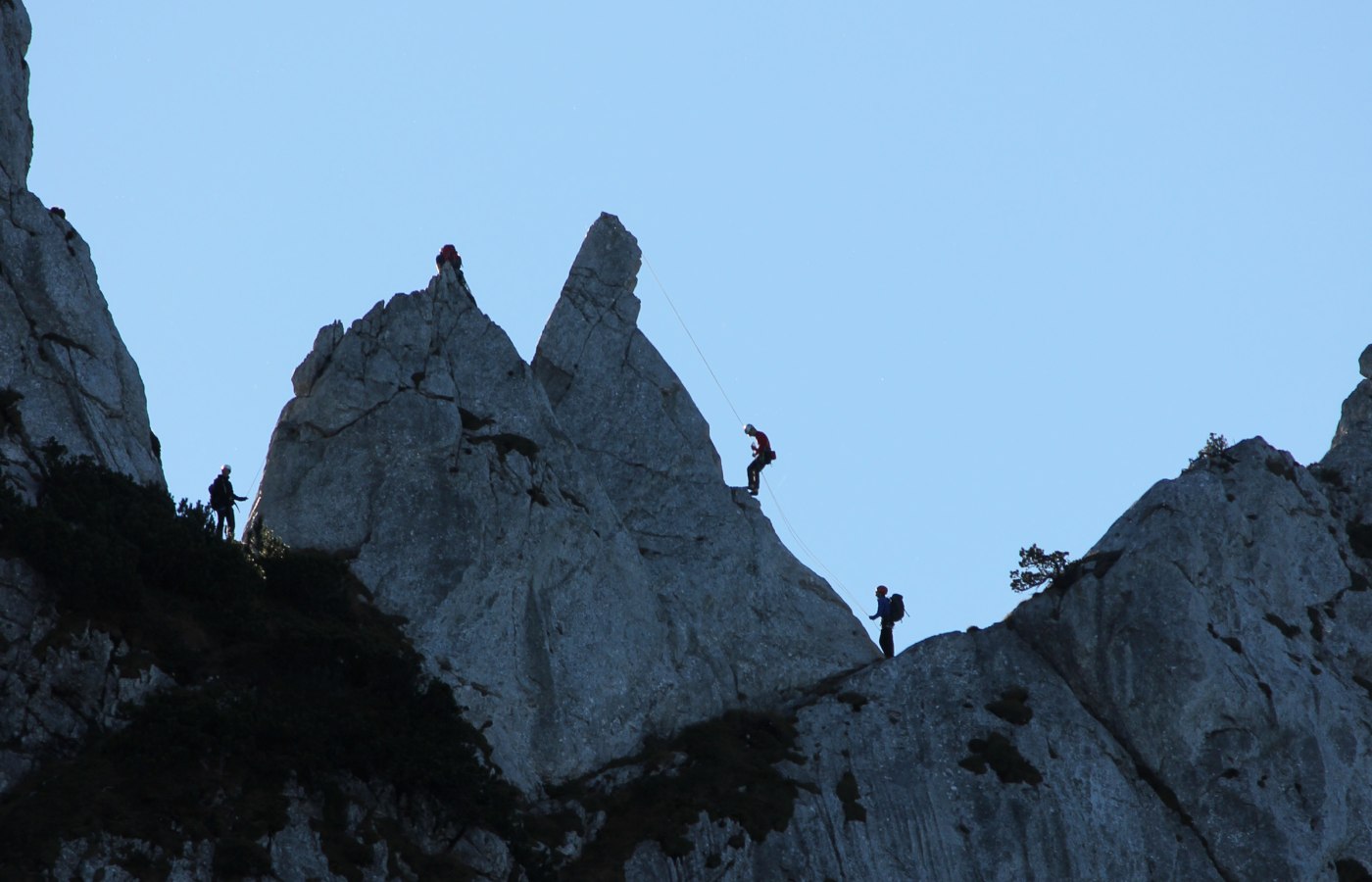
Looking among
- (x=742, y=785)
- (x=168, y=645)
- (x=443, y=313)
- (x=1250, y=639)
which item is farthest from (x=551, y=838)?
(x=1250, y=639)

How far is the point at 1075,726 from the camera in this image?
56.0 metres

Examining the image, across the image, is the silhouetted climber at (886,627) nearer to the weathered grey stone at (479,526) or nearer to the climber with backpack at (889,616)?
the climber with backpack at (889,616)

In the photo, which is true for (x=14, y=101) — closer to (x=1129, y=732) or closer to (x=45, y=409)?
(x=45, y=409)

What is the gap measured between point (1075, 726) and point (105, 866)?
31039mm

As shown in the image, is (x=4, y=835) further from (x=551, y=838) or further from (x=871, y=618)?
(x=871, y=618)

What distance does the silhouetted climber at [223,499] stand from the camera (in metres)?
55.6

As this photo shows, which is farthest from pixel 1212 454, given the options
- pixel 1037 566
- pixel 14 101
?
pixel 14 101

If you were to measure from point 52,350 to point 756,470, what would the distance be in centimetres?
2650

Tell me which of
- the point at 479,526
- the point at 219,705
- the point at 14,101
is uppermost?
the point at 14,101

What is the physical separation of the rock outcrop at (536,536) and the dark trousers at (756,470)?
5.07 ft

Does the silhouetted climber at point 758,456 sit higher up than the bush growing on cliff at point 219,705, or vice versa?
the silhouetted climber at point 758,456

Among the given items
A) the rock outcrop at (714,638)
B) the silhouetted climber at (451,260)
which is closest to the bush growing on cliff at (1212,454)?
the rock outcrop at (714,638)

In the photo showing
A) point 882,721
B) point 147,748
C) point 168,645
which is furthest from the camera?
point 882,721

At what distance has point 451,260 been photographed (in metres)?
62.5
